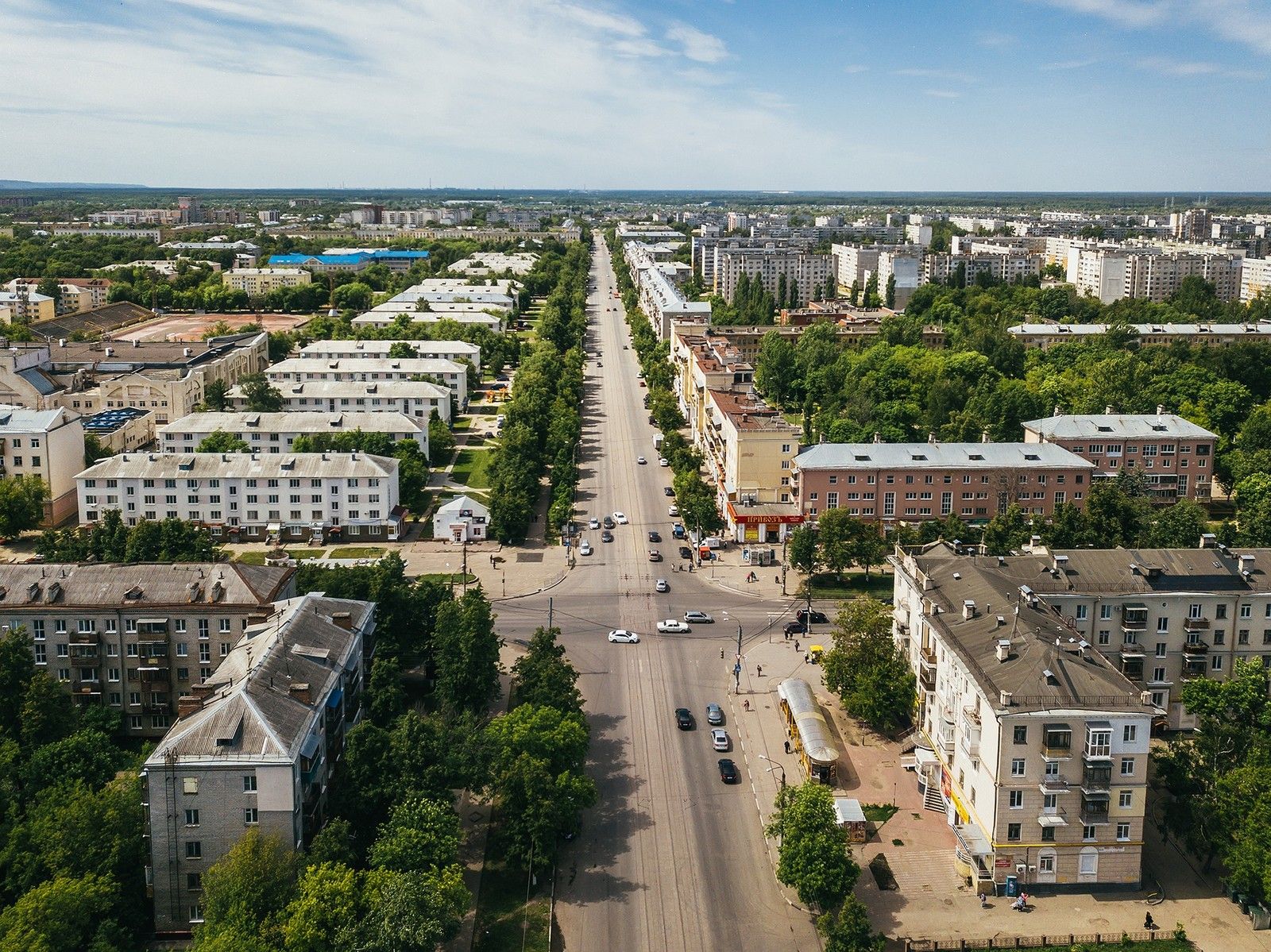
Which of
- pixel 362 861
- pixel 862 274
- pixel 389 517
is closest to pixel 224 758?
pixel 362 861

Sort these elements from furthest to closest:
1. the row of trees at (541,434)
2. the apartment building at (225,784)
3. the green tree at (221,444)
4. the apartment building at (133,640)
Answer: the green tree at (221,444)
the row of trees at (541,434)
the apartment building at (133,640)
the apartment building at (225,784)

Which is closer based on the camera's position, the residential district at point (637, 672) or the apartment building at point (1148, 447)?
the residential district at point (637, 672)

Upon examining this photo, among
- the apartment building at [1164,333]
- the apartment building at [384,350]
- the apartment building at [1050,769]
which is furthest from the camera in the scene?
the apartment building at [1164,333]

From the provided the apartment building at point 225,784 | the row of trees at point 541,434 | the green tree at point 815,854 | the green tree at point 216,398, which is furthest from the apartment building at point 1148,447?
the green tree at point 216,398

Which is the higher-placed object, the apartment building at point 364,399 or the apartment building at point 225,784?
the apartment building at point 364,399

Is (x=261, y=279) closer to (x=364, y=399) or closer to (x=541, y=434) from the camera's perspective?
(x=364, y=399)

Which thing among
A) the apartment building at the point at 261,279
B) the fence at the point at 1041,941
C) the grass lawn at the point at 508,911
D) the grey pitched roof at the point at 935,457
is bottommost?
the fence at the point at 1041,941

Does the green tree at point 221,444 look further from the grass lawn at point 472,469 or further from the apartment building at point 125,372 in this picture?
the apartment building at point 125,372

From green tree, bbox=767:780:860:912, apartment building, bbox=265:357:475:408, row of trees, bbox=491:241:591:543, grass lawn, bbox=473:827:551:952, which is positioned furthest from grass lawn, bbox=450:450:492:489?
green tree, bbox=767:780:860:912

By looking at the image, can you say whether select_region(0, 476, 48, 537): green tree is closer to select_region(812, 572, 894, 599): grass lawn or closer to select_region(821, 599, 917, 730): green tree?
select_region(812, 572, 894, 599): grass lawn

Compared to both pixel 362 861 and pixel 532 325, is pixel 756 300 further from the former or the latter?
pixel 362 861
